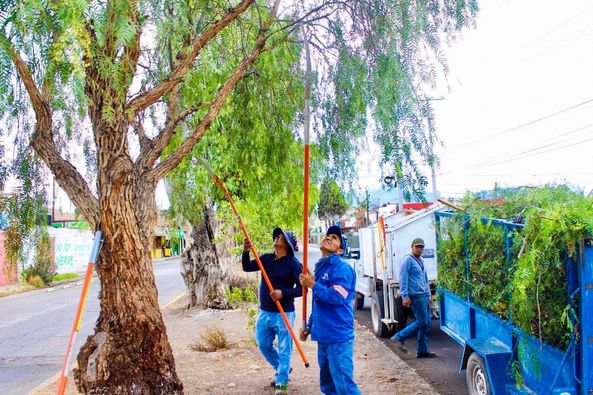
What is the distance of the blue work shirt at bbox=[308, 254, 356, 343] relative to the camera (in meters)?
5.10

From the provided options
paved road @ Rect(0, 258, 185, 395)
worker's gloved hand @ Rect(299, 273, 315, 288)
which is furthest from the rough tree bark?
paved road @ Rect(0, 258, 185, 395)

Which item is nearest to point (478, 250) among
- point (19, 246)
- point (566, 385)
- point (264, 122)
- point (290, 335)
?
point (566, 385)

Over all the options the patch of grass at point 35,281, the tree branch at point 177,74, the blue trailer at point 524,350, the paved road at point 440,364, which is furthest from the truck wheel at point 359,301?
the patch of grass at point 35,281

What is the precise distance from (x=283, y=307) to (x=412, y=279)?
9.97ft

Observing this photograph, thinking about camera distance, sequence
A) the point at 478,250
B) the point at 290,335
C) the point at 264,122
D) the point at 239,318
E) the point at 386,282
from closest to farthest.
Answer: the point at 478,250, the point at 290,335, the point at 264,122, the point at 386,282, the point at 239,318

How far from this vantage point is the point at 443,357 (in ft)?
29.6

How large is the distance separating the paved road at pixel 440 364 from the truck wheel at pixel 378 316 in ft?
0.69

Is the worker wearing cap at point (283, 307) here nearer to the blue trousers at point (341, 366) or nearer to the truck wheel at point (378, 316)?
the blue trousers at point (341, 366)

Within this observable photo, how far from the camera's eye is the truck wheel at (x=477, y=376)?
219 inches

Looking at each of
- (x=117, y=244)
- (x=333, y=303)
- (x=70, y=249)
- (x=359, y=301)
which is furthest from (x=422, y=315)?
(x=70, y=249)

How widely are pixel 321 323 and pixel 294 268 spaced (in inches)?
51.5

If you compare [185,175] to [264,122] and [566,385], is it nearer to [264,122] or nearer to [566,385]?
[264,122]

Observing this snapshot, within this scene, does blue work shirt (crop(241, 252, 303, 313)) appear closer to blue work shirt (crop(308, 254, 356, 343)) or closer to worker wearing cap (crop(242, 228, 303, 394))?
worker wearing cap (crop(242, 228, 303, 394))

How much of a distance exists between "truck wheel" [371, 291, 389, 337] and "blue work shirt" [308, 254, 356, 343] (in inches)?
229
